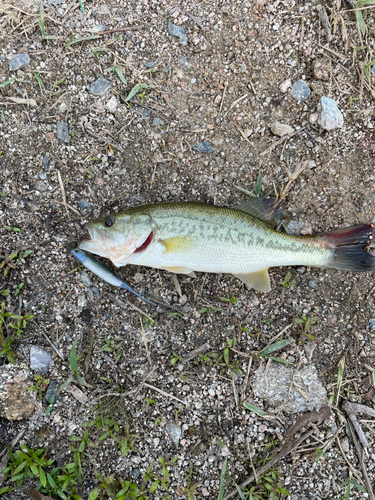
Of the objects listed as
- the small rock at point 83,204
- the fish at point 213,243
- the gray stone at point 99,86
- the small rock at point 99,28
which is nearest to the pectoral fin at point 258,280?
the fish at point 213,243

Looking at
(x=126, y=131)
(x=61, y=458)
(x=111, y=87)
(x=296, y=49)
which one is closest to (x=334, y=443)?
(x=61, y=458)

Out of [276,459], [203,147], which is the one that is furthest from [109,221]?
[276,459]

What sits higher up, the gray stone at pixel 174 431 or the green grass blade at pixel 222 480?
the gray stone at pixel 174 431

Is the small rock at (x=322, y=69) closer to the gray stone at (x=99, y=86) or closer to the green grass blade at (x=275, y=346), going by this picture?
the gray stone at (x=99, y=86)

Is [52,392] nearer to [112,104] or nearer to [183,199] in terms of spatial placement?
[183,199]

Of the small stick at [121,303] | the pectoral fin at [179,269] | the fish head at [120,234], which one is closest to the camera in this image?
the fish head at [120,234]

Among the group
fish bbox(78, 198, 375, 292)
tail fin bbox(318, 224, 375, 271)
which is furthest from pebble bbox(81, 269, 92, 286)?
tail fin bbox(318, 224, 375, 271)
